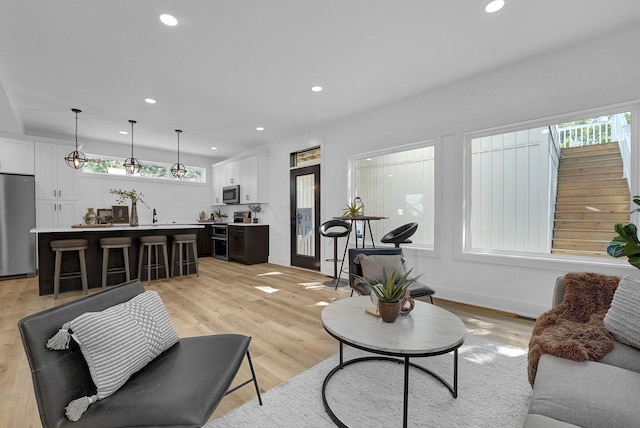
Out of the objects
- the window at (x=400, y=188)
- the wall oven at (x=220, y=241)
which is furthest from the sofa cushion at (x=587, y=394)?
the wall oven at (x=220, y=241)

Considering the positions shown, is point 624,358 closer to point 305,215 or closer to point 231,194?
point 305,215

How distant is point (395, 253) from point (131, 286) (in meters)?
2.65

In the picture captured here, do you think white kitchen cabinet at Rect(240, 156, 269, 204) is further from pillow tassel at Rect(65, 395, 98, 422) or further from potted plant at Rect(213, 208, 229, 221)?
pillow tassel at Rect(65, 395, 98, 422)

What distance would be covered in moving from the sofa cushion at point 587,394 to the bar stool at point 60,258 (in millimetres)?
4909

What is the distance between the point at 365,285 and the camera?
281 centimetres

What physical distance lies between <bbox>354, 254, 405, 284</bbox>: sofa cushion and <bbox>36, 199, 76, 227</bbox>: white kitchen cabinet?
598 centimetres

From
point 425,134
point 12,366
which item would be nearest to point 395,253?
point 425,134

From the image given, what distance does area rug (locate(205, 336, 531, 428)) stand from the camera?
1499mm

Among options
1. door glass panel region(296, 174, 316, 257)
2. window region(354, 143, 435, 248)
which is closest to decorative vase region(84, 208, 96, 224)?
door glass panel region(296, 174, 316, 257)

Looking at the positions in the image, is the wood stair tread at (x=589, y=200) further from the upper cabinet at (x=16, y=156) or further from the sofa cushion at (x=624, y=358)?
the upper cabinet at (x=16, y=156)

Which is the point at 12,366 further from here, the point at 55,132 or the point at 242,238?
the point at 55,132

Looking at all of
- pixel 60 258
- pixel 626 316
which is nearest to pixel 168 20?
pixel 60 258

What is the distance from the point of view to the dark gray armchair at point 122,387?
3.23ft

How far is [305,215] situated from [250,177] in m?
1.77
